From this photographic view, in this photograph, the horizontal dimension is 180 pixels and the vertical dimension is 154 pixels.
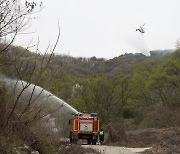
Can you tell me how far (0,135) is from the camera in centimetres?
710

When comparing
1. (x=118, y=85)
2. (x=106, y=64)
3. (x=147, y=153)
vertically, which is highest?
(x=106, y=64)

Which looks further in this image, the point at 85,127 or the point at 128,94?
the point at 128,94

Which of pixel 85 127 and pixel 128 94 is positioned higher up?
pixel 128 94

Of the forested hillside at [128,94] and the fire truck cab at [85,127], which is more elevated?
the forested hillside at [128,94]

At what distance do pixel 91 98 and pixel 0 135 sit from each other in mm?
44483

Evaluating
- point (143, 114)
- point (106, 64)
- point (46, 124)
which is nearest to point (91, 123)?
point (46, 124)

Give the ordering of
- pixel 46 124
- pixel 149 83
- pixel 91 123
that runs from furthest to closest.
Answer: pixel 149 83 → pixel 91 123 → pixel 46 124

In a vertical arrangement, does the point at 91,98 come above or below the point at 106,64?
below

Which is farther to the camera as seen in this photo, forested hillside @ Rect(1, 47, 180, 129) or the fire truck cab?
forested hillside @ Rect(1, 47, 180, 129)

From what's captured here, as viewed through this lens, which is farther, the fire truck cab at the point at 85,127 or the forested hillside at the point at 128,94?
the forested hillside at the point at 128,94

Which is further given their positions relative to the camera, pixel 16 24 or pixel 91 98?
pixel 91 98

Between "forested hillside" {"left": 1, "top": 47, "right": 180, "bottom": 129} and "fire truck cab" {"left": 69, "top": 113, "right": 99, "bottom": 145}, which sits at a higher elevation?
"forested hillside" {"left": 1, "top": 47, "right": 180, "bottom": 129}

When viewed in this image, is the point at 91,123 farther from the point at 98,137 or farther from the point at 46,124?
the point at 46,124

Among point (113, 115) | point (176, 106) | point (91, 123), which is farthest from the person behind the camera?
point (113, 115)
